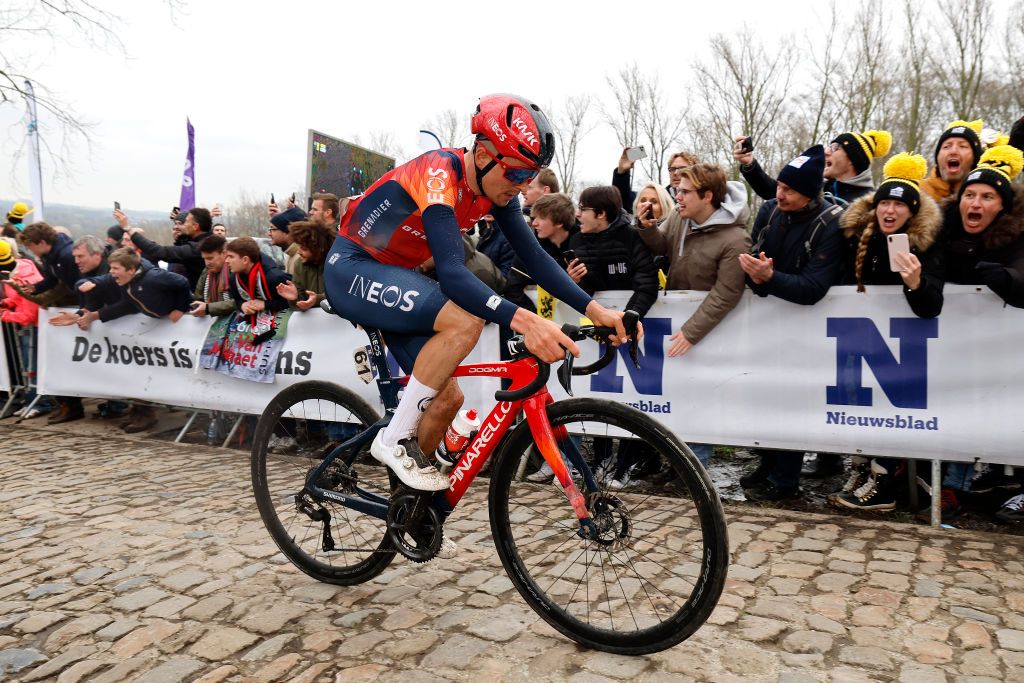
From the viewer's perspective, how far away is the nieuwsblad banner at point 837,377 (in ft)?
14.5

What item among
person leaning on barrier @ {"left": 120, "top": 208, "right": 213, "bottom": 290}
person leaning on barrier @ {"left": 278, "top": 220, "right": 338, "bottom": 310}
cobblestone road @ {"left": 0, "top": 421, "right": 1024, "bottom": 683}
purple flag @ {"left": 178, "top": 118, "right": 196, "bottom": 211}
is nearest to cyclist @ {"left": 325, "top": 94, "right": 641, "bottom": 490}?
cobblestone road @ {"left": 0, "top": 421, "right": 1024, "bottom": 683}

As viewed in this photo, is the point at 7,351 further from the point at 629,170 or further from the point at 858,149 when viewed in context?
the point at 858,149

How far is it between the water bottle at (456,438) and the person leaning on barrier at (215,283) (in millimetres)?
4700

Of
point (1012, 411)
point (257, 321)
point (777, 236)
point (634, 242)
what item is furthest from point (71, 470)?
point (1012, 411)

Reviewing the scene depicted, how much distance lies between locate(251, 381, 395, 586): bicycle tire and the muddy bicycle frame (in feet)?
0.38

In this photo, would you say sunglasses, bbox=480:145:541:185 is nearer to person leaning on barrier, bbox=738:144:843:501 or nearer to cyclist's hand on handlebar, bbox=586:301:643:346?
cyclist's hand on handlebar, bbox=586:301:643:346

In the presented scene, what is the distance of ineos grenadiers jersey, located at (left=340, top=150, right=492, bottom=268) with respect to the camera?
288 cm

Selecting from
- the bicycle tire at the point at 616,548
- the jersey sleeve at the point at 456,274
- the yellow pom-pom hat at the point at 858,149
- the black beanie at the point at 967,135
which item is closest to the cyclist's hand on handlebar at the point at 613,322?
the bicycle tire at the point at 616,548

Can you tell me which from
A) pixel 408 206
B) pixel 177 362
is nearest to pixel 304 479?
pixel 408 206

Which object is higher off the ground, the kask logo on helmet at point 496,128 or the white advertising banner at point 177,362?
the kask logo on helmet at point 496,128

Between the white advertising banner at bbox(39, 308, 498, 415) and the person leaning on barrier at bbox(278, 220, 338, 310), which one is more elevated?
the person leaning on barrier at bbox(278, 220, 338, 310)

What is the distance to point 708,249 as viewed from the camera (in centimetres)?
519

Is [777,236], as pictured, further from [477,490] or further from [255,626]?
[255,626]

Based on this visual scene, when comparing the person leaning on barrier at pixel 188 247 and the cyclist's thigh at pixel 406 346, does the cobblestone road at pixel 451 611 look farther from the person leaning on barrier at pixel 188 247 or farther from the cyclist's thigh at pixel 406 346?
the person leaning on barrier at pixel 188 247
